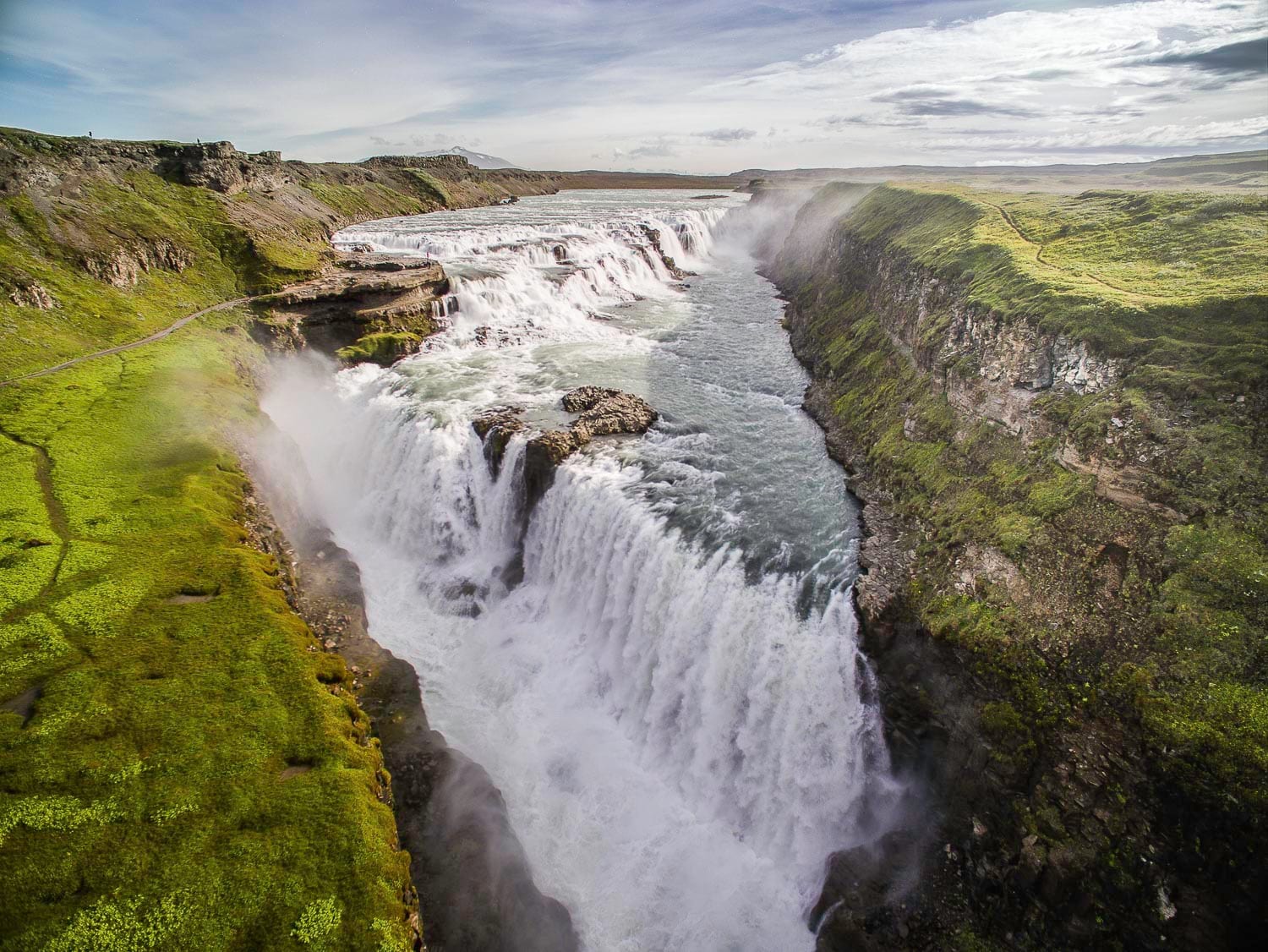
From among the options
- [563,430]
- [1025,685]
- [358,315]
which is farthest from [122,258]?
[1025,685]

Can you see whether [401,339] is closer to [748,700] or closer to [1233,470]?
[748,700]

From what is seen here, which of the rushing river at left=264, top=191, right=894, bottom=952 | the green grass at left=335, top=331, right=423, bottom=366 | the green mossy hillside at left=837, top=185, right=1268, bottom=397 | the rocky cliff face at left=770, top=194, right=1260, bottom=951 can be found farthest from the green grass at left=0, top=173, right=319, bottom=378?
the green mossy hillside at left=837, top=185, right=1268, bottom=397

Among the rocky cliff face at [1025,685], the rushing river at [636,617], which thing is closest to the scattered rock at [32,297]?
the rushing river at [636,617]

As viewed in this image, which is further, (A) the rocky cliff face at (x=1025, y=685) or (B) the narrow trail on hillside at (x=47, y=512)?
(B) the narrow trail on hillside at (x=47, y=512)

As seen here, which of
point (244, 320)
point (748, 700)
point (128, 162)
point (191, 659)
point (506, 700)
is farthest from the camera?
point (128, 162)

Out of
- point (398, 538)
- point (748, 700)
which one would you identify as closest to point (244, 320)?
point (398, 538)

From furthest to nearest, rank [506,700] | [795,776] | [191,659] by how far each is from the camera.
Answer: [506,700], [795,776], [191,659]

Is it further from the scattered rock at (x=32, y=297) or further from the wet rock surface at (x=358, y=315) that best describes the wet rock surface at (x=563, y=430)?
the scattered rock at (x=32, y=297)

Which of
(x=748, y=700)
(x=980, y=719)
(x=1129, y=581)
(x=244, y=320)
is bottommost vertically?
(x=748, y=700)
